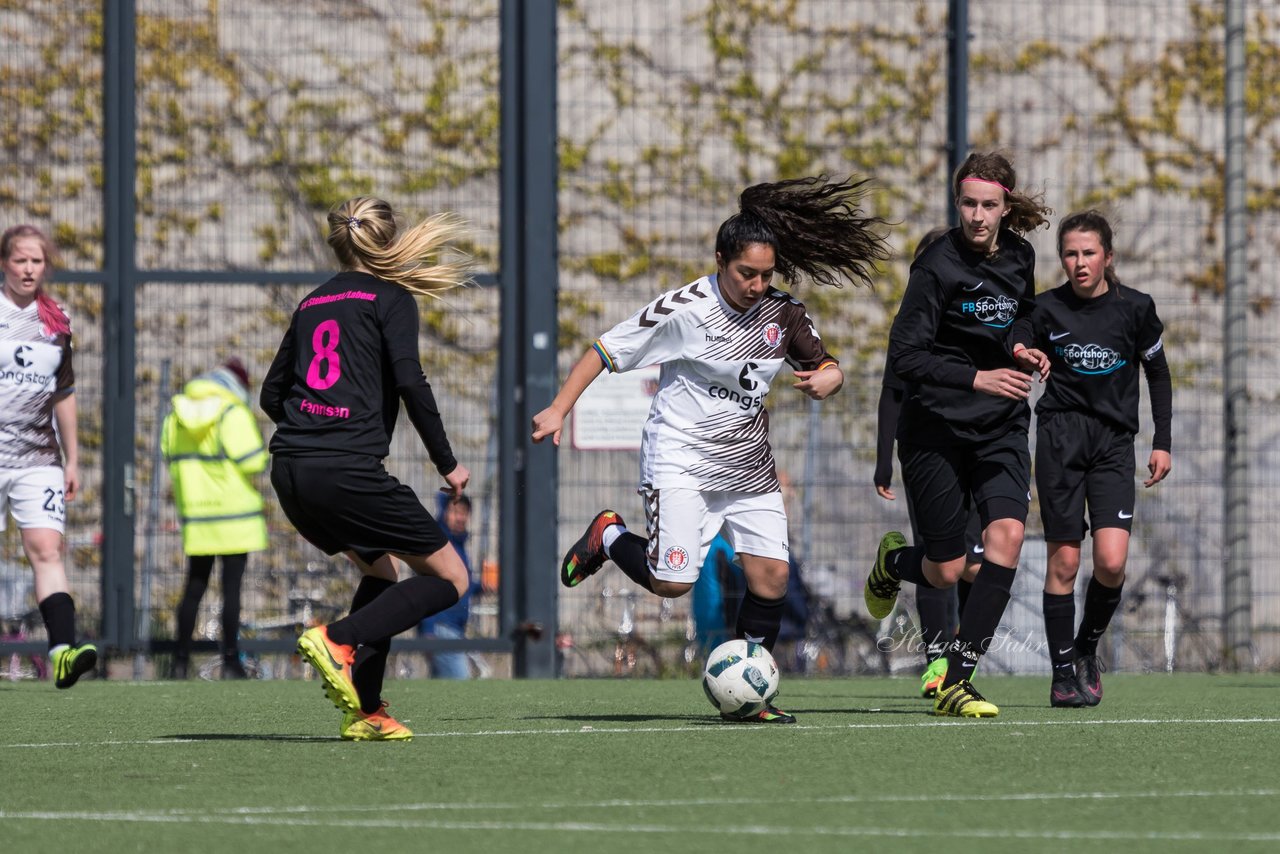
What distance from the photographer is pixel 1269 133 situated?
1370 centimetres

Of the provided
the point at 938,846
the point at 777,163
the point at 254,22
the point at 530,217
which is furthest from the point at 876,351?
the point at 938,846

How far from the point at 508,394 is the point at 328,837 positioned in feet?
25.0

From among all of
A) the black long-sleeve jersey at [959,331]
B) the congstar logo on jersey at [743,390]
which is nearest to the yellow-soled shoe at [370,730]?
the congstar logo on jersey at [743,390]

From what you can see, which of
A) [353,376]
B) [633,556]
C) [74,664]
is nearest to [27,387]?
[74,664]

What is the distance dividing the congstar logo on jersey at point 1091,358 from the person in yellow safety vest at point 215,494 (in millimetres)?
5102

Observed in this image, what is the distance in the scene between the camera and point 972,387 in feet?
23.0

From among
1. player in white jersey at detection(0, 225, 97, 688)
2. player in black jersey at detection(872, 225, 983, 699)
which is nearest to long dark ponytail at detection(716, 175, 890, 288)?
player in black jersey at detection(872, 225, 983, 699)

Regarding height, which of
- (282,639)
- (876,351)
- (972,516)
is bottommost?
(282,639)

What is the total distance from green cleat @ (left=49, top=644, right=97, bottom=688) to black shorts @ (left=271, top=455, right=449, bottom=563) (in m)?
2.50

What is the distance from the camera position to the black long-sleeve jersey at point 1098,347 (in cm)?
786

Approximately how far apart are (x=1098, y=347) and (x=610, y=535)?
206 cm

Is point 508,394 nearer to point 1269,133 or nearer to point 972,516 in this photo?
point 972,516

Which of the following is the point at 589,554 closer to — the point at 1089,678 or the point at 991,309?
the point at 991,309

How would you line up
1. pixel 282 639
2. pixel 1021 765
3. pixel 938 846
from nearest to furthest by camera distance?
pixel 938 846 → pixel 1021 765 → pixel 282 639
